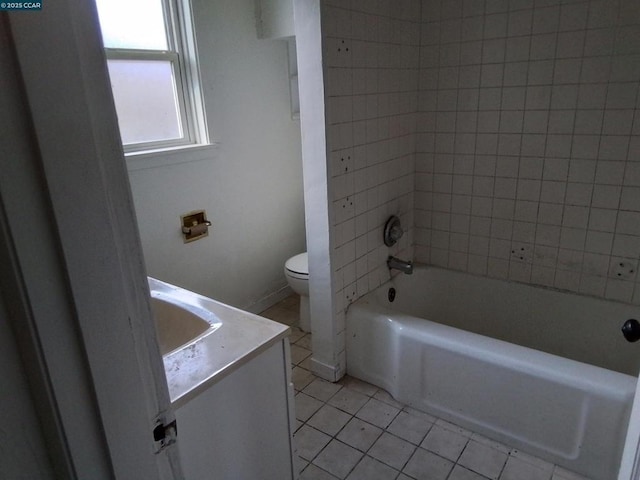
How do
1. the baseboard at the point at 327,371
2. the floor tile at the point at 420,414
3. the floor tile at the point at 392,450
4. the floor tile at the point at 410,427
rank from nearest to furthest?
the floor tile at the point at 392,450 < the floor tile at the point at 410,427 < the floor tile at the point at 420,414 < the baseboard at the point at 327,371

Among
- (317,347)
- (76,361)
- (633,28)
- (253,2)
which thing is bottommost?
(317,347)

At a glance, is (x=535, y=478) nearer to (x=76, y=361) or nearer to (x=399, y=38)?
(x=76, y=361)

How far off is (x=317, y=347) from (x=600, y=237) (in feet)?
4.79

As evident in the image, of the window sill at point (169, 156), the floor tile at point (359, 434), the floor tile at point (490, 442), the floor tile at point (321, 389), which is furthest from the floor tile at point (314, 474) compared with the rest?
the window sill at point (169, 156)

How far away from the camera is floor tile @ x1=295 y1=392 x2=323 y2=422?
78.6 inches

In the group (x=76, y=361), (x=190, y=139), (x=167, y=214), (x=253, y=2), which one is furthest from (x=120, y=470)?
(x=253, y=2)

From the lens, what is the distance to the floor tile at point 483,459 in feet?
5.50

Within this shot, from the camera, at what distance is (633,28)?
72.1 inches

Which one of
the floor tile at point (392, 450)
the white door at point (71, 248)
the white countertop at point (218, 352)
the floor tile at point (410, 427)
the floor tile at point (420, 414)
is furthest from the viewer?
the floor tile at point (420, 414)

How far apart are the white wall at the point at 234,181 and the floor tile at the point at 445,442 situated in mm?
1416

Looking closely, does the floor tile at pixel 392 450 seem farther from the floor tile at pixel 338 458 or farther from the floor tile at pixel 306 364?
the floor tile at pixel 306 364

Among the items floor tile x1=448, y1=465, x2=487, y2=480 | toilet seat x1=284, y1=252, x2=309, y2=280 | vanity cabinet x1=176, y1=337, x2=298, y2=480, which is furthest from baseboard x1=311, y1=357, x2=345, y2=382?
vanity cabinet x1=176, y1=337, x2=298, y2=480

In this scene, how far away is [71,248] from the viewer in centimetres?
45

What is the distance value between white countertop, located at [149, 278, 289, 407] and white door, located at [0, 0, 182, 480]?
46 cm
